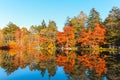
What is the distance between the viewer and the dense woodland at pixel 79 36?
2864 inches

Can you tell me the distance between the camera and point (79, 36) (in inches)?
3248

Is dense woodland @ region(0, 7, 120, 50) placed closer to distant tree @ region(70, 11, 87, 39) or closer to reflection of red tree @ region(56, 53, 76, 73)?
distant tree @ region(70, 11, 87, 39)

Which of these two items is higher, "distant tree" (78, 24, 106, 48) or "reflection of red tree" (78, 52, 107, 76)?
"distant tree" (78, 24, 106, 48)

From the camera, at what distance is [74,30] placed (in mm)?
85125

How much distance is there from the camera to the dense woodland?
72750 mm

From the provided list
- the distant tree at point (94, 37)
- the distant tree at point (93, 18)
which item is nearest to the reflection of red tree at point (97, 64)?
the distant tree at point (94, 37)

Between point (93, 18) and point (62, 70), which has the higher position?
point (93, 18)

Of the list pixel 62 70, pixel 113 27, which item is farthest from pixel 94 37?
pixel 62 70

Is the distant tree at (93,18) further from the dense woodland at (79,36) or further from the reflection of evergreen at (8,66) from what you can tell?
the reflection of evergreen at (8,66)

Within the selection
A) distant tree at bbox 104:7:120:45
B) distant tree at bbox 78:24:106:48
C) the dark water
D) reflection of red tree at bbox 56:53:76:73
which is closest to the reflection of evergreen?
the dark water

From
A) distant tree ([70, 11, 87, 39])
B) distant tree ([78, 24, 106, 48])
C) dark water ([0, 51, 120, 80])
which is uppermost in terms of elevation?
distant tree ([70, 11, 87, 39])

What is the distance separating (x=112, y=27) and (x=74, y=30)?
16.7 meters

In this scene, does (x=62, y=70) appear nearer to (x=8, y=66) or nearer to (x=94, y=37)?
(x=8, y=66)

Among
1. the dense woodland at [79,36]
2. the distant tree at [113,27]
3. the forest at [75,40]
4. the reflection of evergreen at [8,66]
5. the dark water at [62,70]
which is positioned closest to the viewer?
the dark water at [62,70]
